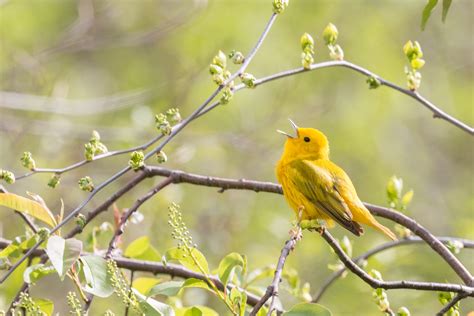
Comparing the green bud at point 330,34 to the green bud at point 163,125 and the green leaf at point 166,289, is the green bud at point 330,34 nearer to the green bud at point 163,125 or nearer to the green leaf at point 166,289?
the green bud at point 163,125

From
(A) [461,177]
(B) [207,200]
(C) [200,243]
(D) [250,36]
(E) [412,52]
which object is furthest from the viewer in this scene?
(A) [461,177]

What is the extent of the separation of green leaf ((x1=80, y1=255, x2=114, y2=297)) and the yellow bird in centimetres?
107

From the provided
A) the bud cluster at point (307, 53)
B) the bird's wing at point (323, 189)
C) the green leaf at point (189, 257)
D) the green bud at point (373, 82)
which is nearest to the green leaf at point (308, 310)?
the green leaf at point (189, 257)

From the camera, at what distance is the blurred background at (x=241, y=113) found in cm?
692

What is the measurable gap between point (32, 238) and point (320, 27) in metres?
8.50

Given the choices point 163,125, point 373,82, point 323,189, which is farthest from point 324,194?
point 163,125

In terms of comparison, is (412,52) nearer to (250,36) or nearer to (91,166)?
(91,166)

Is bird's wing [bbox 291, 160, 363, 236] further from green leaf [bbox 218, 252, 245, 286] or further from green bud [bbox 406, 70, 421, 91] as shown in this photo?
green leaf [bbox 218, 252, 245, 286]

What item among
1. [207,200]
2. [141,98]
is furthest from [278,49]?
[141,98]

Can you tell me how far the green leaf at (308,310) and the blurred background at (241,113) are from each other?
97.2 inches

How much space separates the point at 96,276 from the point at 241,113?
6.66 metres

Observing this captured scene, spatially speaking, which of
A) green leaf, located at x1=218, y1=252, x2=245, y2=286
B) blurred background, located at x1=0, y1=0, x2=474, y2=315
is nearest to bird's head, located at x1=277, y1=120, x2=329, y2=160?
blurred background, located at x1=0, y1=0, x2=474, y2=315

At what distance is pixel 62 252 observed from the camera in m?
2.28

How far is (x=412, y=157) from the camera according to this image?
35.2 feet
